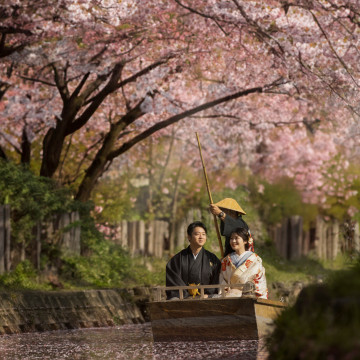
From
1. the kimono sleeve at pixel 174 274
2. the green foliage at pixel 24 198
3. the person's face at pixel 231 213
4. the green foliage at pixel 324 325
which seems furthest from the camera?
the green foliage at pixel 24 198

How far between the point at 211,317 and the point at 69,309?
194 inches

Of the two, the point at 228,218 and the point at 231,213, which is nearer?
the point at 228,218

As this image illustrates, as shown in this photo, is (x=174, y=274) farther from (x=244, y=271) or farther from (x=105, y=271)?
(x=105, y=271)

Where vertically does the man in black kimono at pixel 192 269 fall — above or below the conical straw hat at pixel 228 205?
below

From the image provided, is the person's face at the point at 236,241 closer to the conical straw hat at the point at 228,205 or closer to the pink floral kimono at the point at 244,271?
the pink floral kimono at the point at 244,271

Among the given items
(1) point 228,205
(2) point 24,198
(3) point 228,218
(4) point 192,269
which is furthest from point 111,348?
(2) point 24,198

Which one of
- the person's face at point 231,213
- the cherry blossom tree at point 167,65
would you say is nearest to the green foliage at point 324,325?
the person's face at point 231,213

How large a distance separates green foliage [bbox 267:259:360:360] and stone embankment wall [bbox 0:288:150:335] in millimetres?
9208

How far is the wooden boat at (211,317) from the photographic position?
1186 centimetres

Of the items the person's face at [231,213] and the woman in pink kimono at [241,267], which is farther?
the person's face at [231,213]

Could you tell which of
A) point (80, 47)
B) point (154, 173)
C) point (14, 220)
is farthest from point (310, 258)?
point (14, 220)

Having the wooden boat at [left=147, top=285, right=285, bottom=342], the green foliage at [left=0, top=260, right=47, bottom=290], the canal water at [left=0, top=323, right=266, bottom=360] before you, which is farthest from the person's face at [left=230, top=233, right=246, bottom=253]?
the green foliage at [left=0, top=260, right=47, bottom=290]

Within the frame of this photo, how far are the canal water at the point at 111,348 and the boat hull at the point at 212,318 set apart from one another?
0.48ft

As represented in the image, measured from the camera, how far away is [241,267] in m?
12.6
